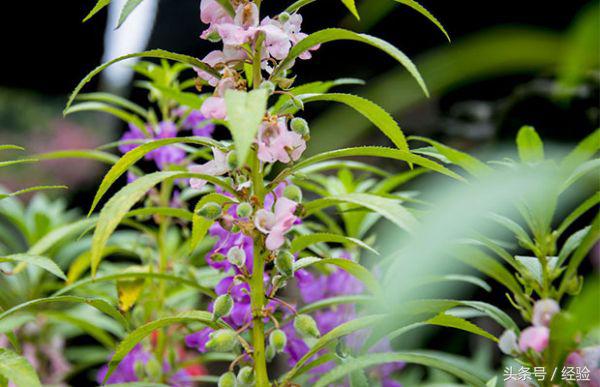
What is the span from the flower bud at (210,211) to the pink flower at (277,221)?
52 mm

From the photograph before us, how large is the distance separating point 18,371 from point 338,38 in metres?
0.53

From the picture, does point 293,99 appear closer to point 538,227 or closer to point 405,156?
point 405,156

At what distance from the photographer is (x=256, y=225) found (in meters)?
0.78

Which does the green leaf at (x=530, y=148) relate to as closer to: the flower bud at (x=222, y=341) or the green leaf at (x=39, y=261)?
the flower bud at (x=222, y=341)

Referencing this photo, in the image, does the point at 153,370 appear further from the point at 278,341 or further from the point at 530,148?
the point at 530,148


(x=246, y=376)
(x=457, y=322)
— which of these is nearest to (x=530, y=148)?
(x=457, y=322)

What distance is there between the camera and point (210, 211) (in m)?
0.81

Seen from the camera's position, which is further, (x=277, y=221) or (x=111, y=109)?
(x=111, y=109)

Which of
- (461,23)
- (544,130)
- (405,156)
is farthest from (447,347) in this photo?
(405,156)

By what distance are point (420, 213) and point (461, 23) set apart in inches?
92.2

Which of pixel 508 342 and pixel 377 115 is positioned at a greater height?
pixel 377 115

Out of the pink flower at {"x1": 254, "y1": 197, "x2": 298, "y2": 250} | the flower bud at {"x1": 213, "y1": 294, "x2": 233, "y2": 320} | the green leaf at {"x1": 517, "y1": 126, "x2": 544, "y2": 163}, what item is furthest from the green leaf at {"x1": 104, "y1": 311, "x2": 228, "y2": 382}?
the green leaf at {"x1": 517, "y1": 126, "x2": 544, "y2": 163}

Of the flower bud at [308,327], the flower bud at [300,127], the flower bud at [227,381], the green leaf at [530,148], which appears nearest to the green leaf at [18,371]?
the flower bud at [227,381]

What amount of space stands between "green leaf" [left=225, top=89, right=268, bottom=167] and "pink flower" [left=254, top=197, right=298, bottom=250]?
0.55 feet
